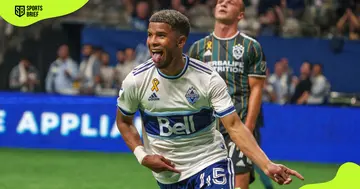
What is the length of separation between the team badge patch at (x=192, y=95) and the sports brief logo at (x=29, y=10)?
4.38ft

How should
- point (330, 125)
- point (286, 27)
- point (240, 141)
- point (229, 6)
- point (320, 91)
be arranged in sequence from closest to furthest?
1. point (240, 141)
2. point (229, 6)
3. point (330, 125)
4. point (320, 91)
5. point (286, 27)

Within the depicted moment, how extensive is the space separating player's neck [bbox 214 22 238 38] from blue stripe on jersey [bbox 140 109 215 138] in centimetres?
187

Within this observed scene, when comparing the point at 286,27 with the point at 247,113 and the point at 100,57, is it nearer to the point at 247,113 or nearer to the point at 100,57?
the point at 100,57

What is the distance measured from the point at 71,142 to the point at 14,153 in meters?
0.99

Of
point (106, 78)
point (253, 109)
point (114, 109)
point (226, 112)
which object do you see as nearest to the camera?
point (226, 112)

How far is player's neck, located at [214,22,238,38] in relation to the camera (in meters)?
7.70

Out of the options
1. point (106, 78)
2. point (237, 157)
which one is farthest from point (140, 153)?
point (106, 78)

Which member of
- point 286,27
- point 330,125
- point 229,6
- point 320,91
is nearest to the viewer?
point 229,6

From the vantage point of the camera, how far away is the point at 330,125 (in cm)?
1349

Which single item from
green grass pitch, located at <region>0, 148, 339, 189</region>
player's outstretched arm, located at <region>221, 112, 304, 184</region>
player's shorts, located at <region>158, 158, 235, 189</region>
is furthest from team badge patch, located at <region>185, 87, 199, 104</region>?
green grass pitch, located at <region>0, 148, 339, 189</region>

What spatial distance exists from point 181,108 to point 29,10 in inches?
55.1

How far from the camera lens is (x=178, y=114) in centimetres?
589

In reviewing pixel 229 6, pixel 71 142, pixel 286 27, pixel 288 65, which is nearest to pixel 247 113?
pixel 229 6

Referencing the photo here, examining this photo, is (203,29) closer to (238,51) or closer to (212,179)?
(238,51)
